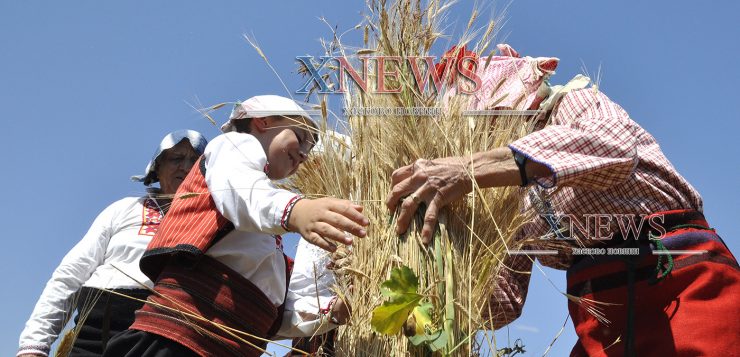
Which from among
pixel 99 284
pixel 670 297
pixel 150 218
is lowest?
pixel 99 284

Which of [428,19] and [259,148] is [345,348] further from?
[428,19]

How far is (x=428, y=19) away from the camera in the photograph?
6.46 ft

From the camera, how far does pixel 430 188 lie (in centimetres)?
177

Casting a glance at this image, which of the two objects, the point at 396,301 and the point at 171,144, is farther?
the point at 171,144

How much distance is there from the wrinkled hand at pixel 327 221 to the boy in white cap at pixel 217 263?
4cm

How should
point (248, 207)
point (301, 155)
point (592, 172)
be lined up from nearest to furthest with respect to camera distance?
point (248, 207) → point (592, 172) → point (301, 155)

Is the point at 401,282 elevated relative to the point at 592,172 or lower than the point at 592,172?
lower

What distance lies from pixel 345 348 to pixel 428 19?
2.53ft

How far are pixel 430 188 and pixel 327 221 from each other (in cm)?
26

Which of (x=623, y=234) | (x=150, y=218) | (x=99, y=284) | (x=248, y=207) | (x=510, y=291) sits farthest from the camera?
(x=150, y=218)

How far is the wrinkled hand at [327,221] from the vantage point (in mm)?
1604

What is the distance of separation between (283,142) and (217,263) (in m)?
0.35

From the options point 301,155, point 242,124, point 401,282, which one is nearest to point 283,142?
point 301,155

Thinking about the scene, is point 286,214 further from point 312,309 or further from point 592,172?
point 592,172
